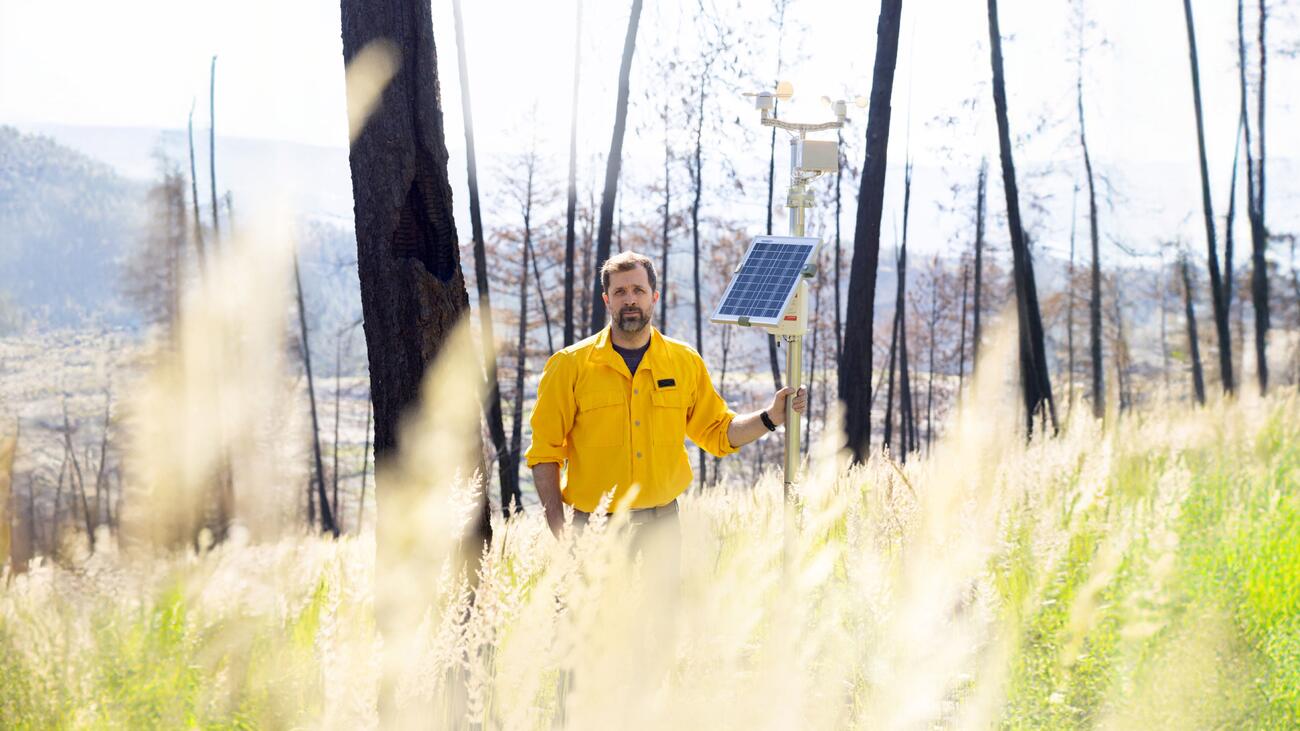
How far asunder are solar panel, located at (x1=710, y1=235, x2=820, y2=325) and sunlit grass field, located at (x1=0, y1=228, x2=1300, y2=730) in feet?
2.81

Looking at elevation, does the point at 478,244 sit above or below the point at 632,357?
above

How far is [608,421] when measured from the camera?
4023mm

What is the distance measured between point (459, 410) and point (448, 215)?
0.70 m

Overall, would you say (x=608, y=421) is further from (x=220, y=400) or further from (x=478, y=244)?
(x=220, y=400)

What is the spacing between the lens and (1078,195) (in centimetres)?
3262

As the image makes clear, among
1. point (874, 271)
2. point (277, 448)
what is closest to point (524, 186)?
point (277, 448)

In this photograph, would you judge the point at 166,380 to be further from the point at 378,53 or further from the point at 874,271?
the point at 378,53

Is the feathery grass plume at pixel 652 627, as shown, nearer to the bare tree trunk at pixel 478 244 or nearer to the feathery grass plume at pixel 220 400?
the bare tree trunk at pixel 478 244

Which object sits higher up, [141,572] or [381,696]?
[141,572]

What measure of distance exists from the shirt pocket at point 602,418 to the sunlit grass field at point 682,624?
0.50 m

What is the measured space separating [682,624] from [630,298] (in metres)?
1.29

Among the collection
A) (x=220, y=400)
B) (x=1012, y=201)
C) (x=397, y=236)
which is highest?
(x=1012, y=201)

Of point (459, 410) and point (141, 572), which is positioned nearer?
point (459, 410)

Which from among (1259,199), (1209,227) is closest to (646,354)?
(1209,227)
